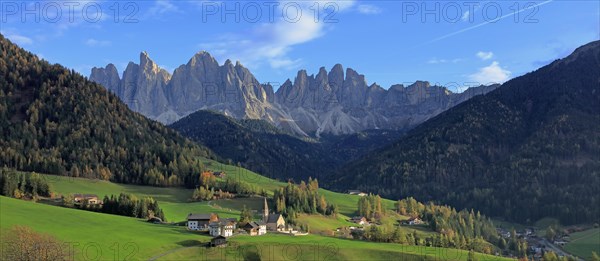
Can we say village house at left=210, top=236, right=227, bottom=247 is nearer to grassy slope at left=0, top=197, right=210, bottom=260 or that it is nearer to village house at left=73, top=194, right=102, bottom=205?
grassy slope at left=0, top=197, right=210, bottom=260

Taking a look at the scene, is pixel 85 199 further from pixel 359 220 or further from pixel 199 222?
pixel 359 220

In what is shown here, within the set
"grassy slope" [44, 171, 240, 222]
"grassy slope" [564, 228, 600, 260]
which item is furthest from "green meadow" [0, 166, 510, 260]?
"grassy slope" [564, 228, 600, 260]

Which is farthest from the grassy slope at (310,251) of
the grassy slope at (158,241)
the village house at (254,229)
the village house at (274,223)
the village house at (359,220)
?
the village house at (359,220)

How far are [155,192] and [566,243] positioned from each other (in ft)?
474


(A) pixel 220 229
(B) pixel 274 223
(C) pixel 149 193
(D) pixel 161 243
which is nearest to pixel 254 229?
(A) pixel 220 229

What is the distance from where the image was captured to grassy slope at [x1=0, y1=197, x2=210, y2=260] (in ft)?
319

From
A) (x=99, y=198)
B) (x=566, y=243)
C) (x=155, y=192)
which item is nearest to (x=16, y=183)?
(x=99, y=198)

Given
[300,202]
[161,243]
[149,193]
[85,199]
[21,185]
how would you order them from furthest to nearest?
[149,193] → [300,202] → [85,199] → [21,185] → [161,243]

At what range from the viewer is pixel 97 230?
110 meters

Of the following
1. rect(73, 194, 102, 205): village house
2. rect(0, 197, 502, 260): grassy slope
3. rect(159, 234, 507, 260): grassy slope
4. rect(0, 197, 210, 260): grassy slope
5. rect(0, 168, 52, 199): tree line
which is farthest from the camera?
rect(73, 194, 102, 205): village house

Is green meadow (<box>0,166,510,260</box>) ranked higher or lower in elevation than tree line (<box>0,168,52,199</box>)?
lower

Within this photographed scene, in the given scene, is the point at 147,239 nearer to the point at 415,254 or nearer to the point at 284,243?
the point at 284,243

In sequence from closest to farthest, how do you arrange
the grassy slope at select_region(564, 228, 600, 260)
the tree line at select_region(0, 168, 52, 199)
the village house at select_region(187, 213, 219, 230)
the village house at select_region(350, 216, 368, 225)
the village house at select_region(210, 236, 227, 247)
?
1. the village house at select_region(210, 236, 227, 247)
2. the village house at select_region(187, 213, 219, 230)
3. the tree line at select_region(0, 168, 52, 199)
4. the grassy slope at select_region(564, 228, 600, 260)
5. the village house at select_region(350, 216, 368, 225)

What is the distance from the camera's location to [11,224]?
101 metres
